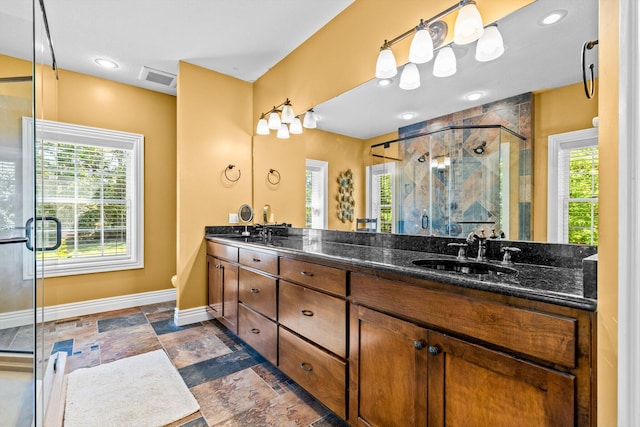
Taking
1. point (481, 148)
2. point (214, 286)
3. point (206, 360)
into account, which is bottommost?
point (206, 360)

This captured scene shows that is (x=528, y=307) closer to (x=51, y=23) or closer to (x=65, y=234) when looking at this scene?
(x=51, y=23)

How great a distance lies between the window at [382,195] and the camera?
6.72 ft

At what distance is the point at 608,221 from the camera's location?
680mm

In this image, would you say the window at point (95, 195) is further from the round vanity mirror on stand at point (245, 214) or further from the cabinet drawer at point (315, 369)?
the cabinet drawer at point (315, 369)

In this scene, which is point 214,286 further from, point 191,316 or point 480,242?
point 480,242

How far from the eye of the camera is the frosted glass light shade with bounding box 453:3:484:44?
1.48m

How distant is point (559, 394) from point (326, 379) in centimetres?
107

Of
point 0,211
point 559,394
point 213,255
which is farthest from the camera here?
point 213,255

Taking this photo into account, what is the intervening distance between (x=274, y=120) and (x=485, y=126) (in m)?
2.01

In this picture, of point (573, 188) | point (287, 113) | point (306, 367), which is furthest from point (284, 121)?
point (573, 188)

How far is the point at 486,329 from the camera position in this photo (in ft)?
3.20

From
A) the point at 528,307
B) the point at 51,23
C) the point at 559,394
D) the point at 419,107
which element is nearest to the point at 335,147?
the point at 419,107

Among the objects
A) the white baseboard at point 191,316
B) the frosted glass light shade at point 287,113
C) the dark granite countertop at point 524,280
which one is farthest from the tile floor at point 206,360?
the frosted glass light shade at point 287,113

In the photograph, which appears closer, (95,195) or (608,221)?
(608,221)
